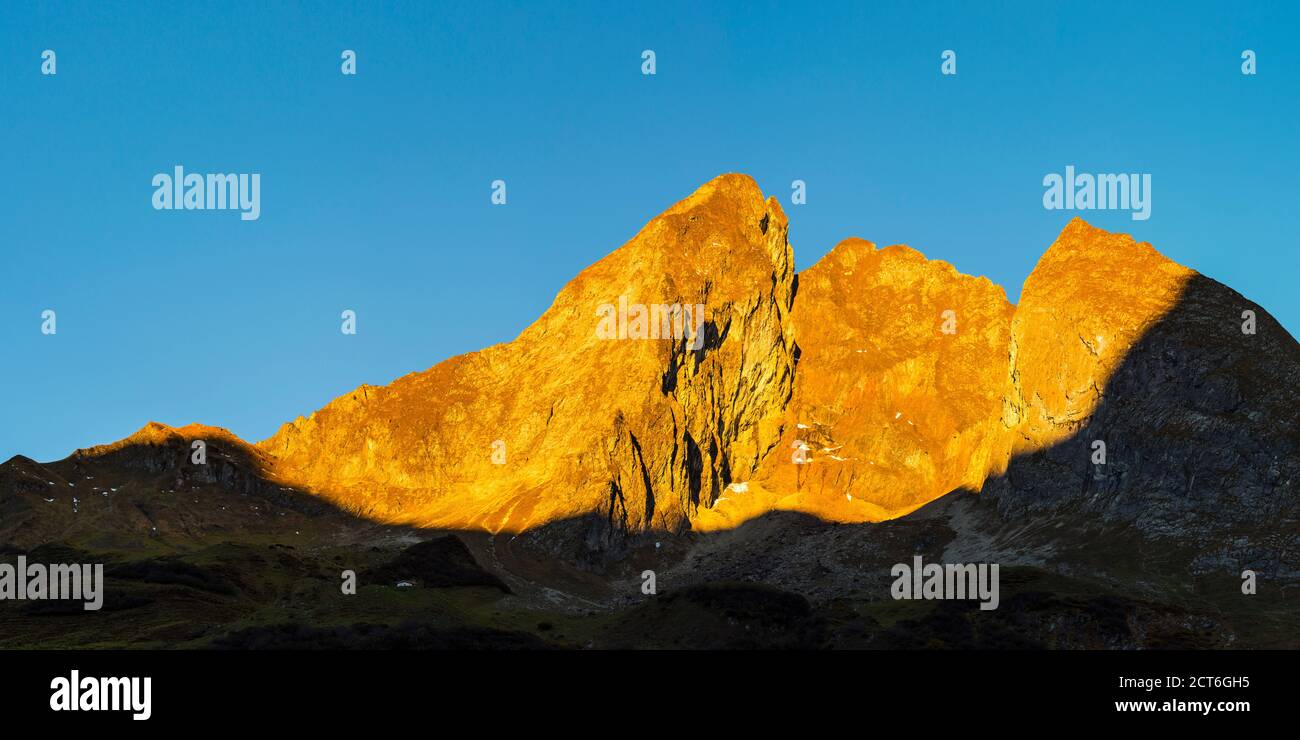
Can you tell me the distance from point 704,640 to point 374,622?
3399 cm

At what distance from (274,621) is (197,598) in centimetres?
4591

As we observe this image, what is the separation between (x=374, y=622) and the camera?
113 meters

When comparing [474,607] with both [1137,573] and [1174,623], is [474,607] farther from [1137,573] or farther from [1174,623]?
[1137,573]

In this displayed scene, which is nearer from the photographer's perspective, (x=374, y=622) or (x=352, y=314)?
(x=374, y=622)

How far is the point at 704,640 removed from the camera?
112625 millimetres
